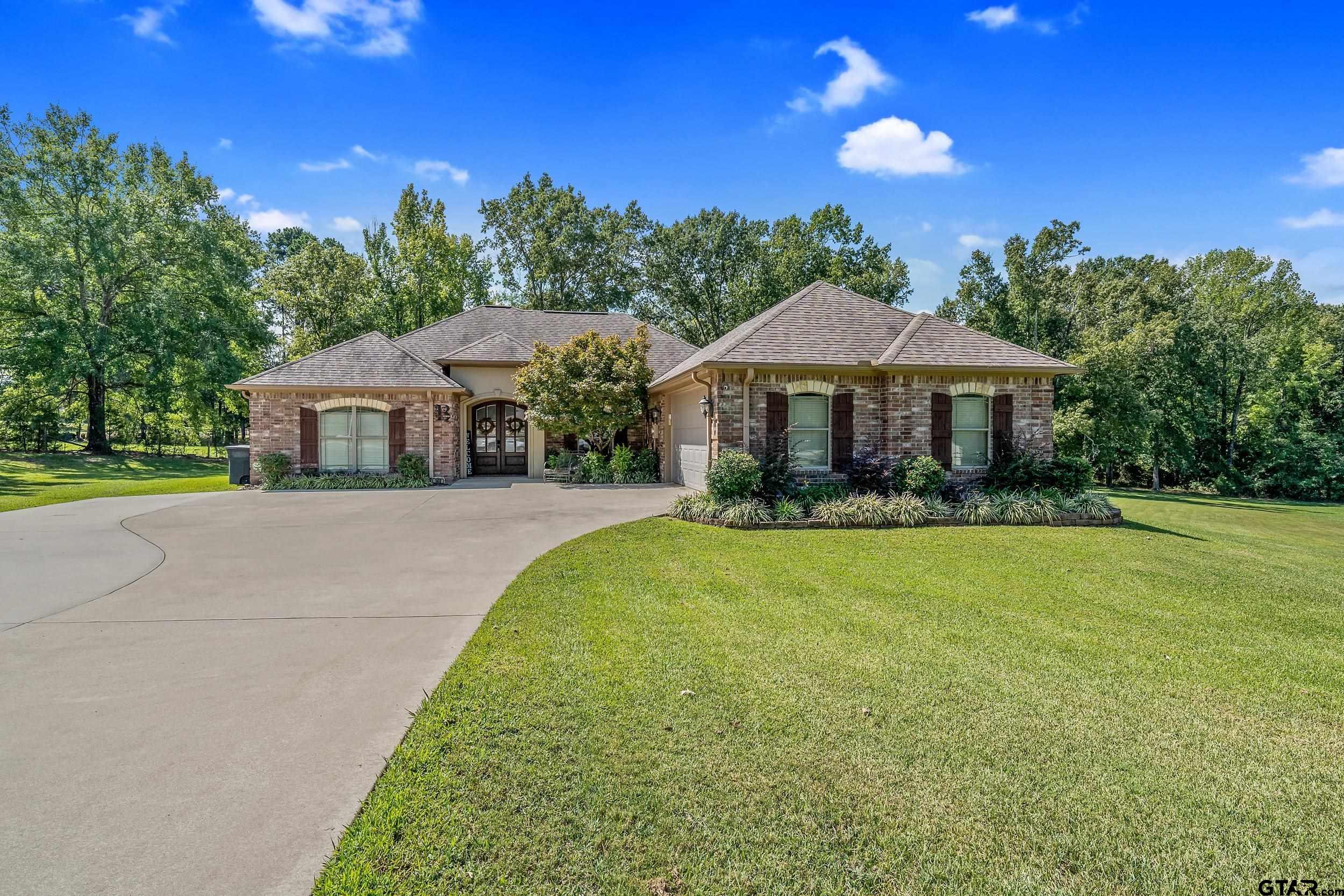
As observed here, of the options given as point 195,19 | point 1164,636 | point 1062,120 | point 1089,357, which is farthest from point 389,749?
point 1089,357

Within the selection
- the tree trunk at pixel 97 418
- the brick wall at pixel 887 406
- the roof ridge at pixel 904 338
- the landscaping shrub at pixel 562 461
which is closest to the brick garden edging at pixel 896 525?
the brick wall at pixel 887 406

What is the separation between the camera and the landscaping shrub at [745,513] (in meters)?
10.3

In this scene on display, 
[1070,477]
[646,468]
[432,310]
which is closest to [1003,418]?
[1070,477]

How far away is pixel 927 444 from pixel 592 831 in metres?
11.8

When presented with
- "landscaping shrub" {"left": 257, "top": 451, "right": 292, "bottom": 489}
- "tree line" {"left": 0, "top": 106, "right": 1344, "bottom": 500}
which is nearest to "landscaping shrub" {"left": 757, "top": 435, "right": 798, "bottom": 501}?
"landscaping shrub" {"left": 257, "top": 451, "right": 292, "bottom": 489}

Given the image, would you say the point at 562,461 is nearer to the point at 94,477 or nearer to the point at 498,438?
the point at 498,438

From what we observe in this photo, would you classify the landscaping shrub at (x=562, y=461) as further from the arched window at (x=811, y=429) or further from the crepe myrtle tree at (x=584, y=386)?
the arched window at (x=811, y=429)

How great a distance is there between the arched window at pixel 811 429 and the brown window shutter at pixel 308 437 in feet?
41.0

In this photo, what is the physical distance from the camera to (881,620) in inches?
207

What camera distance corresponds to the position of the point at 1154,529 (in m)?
10.9

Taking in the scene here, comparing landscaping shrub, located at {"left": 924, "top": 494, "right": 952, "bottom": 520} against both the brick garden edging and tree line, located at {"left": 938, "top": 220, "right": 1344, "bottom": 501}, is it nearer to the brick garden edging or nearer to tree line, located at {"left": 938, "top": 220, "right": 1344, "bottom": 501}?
the brick garden edging

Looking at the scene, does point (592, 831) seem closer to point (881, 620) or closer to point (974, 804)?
point (974, 804)

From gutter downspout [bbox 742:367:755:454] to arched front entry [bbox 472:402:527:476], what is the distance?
30.9ft

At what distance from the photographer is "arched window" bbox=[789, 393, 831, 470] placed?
1270 centimetres
